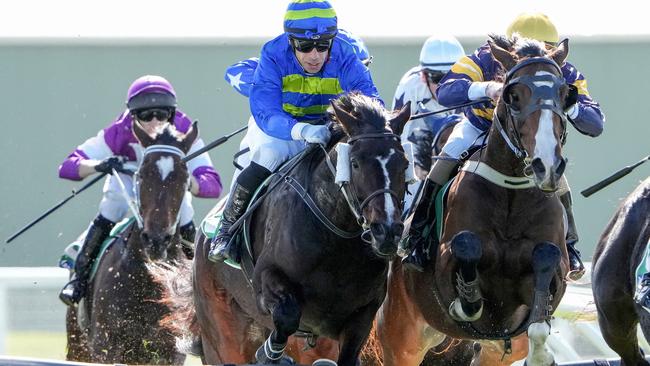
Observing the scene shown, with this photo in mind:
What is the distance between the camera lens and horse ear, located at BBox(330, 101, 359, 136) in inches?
252

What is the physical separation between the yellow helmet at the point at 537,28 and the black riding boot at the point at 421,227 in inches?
35.9

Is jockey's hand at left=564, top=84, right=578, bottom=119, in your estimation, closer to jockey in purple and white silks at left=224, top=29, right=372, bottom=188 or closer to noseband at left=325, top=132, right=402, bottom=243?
noseband at left=325, top=132, right=402, bottom=243

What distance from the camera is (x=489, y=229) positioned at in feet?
21.8

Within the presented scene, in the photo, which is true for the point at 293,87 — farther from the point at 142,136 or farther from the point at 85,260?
the point at 85,260

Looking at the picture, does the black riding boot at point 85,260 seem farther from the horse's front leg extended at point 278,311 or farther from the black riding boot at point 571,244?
the black riding boot at point 571,244

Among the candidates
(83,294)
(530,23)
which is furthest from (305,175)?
(83,294)

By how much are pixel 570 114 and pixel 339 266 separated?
129 cm

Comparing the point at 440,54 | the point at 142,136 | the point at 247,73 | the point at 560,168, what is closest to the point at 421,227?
the point at 560,168

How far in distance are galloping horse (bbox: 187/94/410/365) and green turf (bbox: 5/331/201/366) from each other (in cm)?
506

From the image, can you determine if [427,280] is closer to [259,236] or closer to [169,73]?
[259,236]

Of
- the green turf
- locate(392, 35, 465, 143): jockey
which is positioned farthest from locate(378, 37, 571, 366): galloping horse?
the green turf

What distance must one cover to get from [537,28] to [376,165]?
5.40 feet

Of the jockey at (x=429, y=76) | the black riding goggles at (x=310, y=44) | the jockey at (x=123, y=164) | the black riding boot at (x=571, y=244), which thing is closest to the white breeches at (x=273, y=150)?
the black riding goggles at (x=310, y=44)

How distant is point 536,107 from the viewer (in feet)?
20.2
